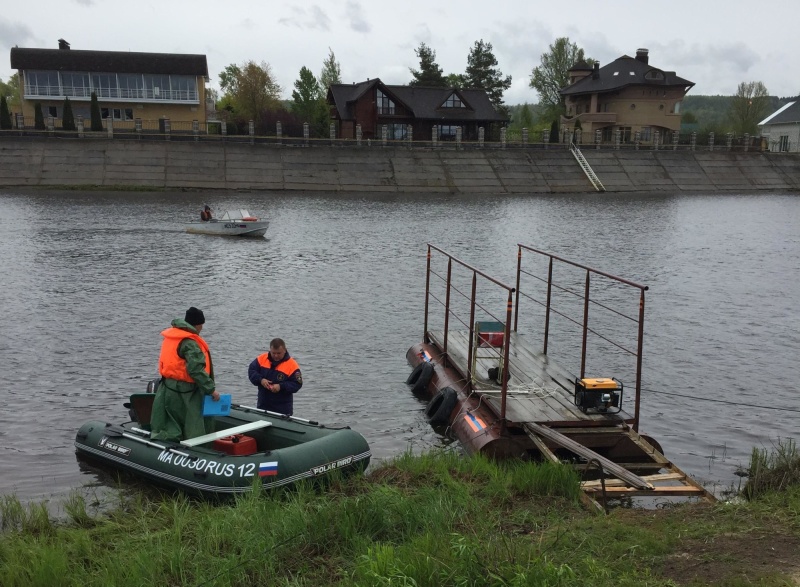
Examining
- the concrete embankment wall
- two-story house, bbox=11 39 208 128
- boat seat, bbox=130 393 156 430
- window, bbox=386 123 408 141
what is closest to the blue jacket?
boat seat, bbox=130 393 156 430

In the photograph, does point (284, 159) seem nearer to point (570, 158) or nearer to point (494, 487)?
point (570, 158)

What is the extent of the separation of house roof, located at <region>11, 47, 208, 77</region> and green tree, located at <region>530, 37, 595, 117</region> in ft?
184

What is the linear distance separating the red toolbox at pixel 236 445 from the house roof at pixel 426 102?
207 feet

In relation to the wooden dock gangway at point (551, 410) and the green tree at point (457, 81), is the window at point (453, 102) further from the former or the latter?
the wooden dock gangway at point (551, 410)

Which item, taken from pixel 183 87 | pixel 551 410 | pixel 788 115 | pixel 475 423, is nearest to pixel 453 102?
pixel 183 87

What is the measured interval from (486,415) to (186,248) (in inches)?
848

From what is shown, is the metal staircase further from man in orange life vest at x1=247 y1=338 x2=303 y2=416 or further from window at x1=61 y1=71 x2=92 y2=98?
man in orange life vest at x1=247 y1=338 x2=303 y2=416

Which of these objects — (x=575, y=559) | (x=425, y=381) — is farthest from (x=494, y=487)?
(x=425, y=381)

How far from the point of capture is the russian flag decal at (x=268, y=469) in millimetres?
8820

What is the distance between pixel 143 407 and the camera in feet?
35.1

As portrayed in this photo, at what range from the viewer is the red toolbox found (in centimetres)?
981

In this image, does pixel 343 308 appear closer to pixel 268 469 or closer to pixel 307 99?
pixel 268 469

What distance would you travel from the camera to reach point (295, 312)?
19.9 m

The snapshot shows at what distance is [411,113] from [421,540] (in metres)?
67.6
